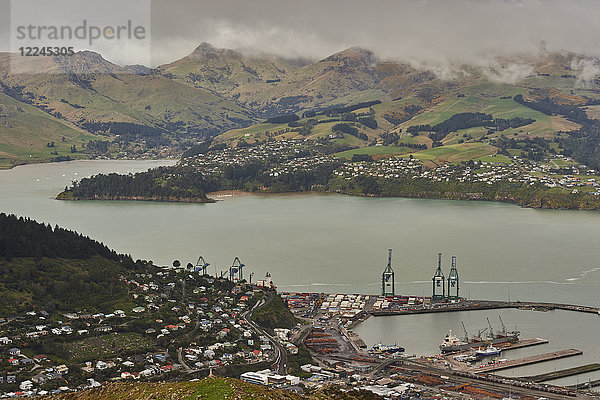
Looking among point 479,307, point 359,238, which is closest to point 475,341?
point 479,307

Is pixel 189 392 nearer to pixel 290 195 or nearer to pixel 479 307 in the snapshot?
pixel 479 307

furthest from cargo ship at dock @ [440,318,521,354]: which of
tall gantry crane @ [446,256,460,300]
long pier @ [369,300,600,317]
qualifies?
tall gantry crane @ [446,256,460,300]

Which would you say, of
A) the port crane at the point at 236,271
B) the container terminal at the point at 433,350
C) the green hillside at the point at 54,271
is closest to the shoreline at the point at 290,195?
the container terminal at the point at 433,350

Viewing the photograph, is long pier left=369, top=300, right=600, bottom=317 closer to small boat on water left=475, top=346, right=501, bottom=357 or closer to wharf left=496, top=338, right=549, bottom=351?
wharf left=496, top=338, right=549, bottom=351

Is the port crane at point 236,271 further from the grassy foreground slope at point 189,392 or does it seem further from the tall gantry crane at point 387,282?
the grassy foreground slope at point 189,392

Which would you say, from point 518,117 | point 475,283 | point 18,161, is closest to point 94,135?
point 18,161

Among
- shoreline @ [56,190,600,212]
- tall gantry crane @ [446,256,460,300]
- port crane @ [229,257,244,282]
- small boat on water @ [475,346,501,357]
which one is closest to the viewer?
small boat on water @ [475,346,501,357]
